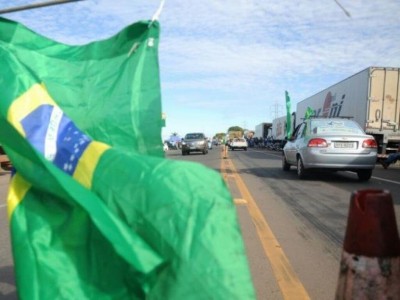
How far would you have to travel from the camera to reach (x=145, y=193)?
188cm

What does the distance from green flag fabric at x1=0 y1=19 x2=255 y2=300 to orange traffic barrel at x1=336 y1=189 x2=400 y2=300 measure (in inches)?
30.3

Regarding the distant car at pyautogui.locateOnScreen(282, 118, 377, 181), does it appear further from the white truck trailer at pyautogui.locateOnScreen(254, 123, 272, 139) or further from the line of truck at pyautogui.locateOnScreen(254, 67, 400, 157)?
the white truck trailer at pyautogui.locateOnScreen(254, 123, 272, 139)

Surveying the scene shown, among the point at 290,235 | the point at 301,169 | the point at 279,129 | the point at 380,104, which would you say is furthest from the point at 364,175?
the point at 279,129

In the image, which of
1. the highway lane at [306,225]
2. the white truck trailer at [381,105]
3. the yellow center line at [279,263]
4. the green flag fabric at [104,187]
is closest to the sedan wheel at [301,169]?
the highway lane at [306,225]

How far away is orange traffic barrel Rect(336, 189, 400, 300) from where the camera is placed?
2301mm

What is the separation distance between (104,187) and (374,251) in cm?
131

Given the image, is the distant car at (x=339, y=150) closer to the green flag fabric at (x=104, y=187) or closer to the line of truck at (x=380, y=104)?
the line of truck at (x=380, y=104)

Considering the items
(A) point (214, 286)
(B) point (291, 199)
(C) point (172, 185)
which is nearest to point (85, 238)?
(C) point (172, 185)

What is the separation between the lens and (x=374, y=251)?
2322mm

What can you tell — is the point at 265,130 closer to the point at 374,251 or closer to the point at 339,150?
the point at 339,150

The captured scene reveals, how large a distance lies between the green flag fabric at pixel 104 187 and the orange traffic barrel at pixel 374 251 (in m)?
0.77

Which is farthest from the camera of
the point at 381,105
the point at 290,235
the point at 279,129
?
the point at 279,129

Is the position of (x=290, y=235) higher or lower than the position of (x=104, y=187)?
lower

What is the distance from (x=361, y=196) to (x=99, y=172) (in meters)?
1.25
